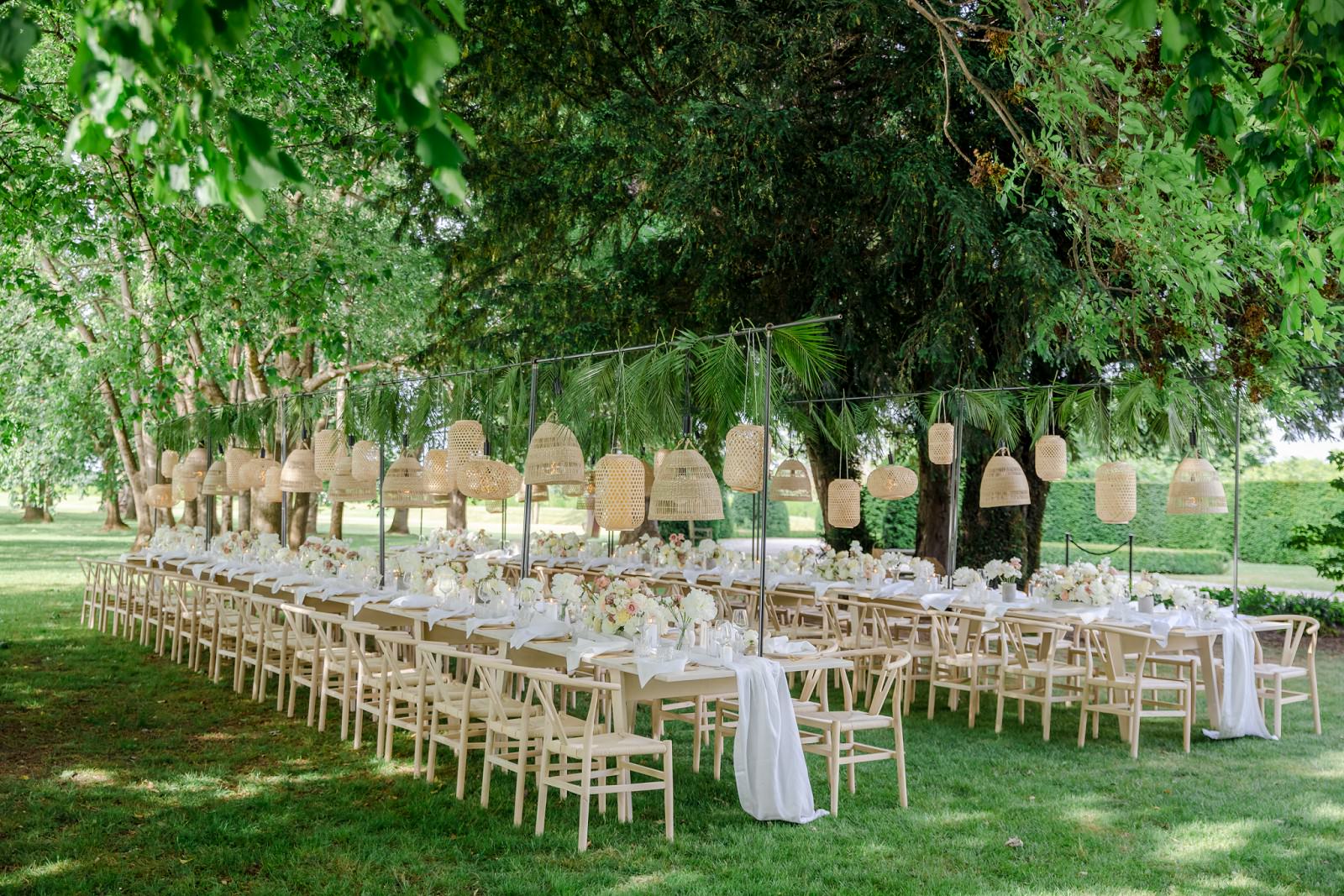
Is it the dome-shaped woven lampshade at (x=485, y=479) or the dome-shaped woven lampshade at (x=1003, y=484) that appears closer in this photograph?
the dome-shaped woven lampshade at (x=485, y=479)

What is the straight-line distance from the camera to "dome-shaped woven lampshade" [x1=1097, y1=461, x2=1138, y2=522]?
8.56 metres

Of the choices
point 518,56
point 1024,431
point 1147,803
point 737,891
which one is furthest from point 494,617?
point 1024,431

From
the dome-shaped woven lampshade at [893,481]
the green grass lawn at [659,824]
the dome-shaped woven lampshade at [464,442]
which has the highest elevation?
the dome-shaped woven lampshade at [464,442]

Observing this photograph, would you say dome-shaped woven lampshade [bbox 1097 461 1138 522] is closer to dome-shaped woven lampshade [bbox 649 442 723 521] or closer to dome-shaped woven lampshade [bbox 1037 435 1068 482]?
dome-shaped woven lampshade [bbox 1037 435 1068 482]

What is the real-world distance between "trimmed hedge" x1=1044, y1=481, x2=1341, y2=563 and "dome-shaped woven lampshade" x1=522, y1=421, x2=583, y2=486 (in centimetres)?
1661

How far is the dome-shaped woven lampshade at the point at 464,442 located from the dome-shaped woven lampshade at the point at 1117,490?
15.1 ft

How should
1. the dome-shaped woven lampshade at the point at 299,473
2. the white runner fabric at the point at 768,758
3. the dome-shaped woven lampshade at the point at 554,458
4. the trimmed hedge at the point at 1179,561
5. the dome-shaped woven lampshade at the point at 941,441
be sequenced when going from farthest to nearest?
the trimmed hedge at the point at 1179,561, the dome-shaped woven lampshade at the point at 941,441, the dome-shaped woven lampshade at the point at 299,473, the dome-shaped woven lampshade at the point at 554,458, the white runner fabric at the point at 768,758

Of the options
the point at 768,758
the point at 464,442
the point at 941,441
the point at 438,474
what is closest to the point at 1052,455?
the point at 941,441

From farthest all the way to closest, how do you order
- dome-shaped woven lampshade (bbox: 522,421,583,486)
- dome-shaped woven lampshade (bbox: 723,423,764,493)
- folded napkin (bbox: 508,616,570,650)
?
dome-shaped woven lampshade (bbox: 522,421,583,486), dome-shaped woven lampshade (bbox: 723,423,764,493), folded napkin (bbox: 508,616,570,650)

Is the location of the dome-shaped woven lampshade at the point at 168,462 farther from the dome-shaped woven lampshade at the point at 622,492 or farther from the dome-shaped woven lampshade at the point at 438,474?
the dome-shaped woven lampshade at the point at 622,492

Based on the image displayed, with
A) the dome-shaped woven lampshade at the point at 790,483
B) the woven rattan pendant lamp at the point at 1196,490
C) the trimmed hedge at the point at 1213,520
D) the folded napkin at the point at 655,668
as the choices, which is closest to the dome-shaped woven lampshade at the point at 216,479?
the dome-shaped woven lampshade at the point at 790,483

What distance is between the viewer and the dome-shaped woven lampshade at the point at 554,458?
721 cm

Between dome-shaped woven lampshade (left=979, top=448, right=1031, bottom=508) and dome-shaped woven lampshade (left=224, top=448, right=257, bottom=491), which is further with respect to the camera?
dome-shaped woven lampshade (left=224, top=448, right=257, bottom=491)

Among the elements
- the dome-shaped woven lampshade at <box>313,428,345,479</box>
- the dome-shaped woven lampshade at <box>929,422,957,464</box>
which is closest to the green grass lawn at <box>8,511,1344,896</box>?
the dome-shaped woven lampshade at <box>313,428,345,479</box>
